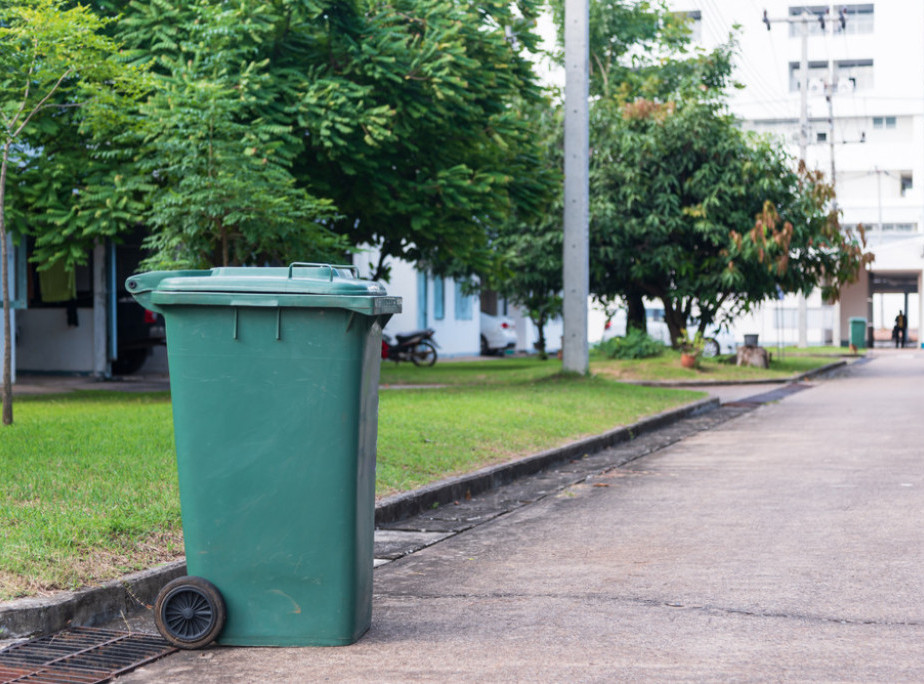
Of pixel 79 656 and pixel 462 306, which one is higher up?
pixel 462 306

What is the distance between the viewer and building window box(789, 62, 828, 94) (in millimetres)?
62625

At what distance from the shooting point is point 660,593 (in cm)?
557

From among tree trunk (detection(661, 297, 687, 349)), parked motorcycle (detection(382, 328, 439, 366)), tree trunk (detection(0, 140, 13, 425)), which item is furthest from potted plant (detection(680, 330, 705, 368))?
tree trunk (detection(0, 140, 13, 425))

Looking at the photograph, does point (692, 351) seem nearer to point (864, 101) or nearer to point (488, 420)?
point (488, 420)

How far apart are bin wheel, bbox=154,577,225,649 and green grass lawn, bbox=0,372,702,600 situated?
0.65 meters

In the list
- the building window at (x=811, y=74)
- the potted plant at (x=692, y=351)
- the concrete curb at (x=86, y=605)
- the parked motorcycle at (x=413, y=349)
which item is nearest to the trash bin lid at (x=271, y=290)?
the concrete curb at (x=86, y=605)

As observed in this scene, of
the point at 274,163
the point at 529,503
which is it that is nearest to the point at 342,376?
the point at 529,503

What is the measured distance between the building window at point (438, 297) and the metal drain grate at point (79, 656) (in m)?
27.1

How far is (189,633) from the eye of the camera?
184 inches

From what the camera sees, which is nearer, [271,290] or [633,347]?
[271,290]

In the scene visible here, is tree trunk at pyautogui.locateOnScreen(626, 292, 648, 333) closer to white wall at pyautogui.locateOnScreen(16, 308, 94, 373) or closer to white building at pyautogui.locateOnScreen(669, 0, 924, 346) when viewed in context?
white wall at pyautogui.locateOnScreen(16, 308, 94, 373)

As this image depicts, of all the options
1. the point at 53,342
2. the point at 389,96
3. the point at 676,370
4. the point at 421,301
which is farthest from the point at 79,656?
the point at 421,301

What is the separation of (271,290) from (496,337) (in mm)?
32003

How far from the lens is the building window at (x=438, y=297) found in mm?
32062
